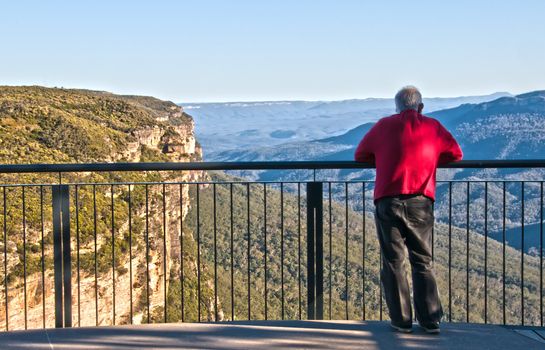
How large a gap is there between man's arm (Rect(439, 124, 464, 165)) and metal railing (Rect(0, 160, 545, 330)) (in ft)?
1.45

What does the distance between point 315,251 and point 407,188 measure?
1124 mm

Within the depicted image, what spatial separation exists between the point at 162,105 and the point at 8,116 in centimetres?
2652

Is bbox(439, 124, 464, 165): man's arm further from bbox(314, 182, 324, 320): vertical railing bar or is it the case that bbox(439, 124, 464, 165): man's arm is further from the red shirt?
bbox(314, 182, 324, 320): vertical railing bar

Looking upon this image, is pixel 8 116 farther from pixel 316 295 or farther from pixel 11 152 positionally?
pixel 316 295

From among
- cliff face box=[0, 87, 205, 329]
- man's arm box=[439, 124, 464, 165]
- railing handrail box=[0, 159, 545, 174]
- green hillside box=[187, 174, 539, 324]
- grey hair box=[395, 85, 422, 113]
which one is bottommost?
green hillside box=[187, 174, 539, 324]

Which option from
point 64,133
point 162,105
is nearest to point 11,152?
point 64,133

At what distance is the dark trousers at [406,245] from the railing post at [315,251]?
31.2 inches

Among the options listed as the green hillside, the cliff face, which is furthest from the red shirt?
the green hillside

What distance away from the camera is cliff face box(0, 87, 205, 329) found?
20.3 m

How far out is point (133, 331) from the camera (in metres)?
4.93

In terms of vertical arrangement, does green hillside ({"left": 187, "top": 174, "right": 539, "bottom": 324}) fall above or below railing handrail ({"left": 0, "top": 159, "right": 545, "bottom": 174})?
below

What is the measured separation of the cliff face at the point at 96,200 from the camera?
66.5 feet

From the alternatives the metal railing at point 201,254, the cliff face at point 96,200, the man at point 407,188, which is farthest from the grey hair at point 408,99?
the cliff face at point 96,200

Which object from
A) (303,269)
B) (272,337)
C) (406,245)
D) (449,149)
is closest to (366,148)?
(449,149)
